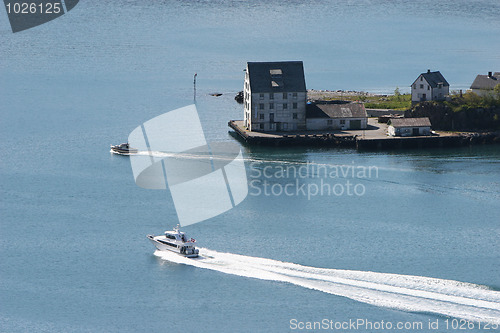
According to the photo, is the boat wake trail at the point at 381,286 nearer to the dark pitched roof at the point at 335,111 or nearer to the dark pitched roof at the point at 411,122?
the dark pitched roof at the point at 411,122

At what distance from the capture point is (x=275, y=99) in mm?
95188

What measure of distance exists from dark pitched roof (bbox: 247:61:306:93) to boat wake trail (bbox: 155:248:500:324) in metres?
39.4

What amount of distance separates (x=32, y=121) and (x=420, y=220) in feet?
171

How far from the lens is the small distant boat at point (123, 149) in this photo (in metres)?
86.9

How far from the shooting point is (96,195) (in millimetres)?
72500

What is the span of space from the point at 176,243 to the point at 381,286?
519 inches

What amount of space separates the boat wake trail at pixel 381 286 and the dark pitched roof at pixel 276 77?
39357 millimetres

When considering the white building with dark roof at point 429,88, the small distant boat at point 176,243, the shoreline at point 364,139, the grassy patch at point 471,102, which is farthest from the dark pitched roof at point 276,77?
the small distant boat at point 176,243

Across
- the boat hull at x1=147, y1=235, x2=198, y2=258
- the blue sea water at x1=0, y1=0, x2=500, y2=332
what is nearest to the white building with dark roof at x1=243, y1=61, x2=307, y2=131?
the blue sea water at x1=0, y1=0, x2=500, y2=332

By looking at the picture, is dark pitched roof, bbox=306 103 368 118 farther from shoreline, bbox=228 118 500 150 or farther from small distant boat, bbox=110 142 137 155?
small distant boat, bbox=110 142 137 155

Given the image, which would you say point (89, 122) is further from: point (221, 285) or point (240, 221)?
point (221, 285)

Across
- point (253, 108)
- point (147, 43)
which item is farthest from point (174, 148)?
point (147, 43)

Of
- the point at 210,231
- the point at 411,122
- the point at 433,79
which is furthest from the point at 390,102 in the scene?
the point at 210,231

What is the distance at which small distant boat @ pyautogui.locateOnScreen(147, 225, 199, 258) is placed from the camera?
5809 centimetres
